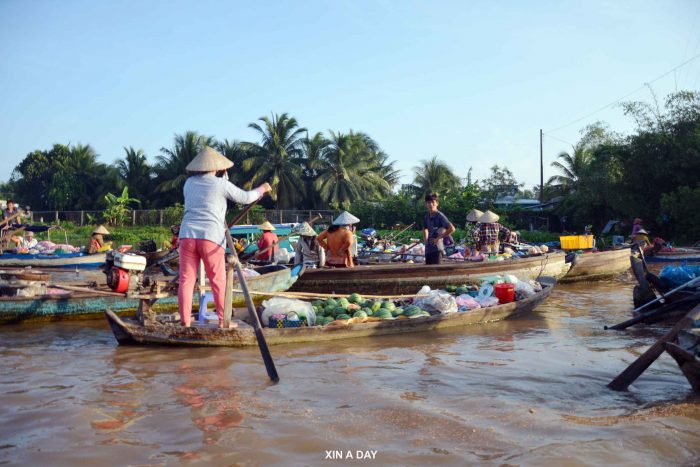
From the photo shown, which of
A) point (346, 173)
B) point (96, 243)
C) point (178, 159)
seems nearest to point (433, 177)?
point (346, 173)

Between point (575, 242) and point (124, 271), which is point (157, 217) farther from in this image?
point (124, 271)

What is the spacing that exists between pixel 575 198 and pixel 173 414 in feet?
75.6

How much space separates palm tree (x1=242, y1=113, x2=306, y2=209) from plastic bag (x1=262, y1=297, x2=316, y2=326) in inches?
960

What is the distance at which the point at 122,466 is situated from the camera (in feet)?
8.94

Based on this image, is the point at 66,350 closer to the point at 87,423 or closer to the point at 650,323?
the point at 87,423

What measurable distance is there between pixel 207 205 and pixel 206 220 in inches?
5.0

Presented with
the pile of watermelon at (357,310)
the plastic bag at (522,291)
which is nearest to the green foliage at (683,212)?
the plastic bag at (522,291)

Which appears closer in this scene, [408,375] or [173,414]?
[173,414]

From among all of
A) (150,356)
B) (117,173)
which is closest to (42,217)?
(117,173)

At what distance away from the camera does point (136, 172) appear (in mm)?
32688

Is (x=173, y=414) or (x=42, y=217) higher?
(x=42, y=217)

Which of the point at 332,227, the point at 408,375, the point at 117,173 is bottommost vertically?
the point at 408,375

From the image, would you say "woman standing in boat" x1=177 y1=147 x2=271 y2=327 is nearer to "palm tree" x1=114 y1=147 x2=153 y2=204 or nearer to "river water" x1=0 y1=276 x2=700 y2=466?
"river water" x1=0 y1=276 x2=700 y2=466

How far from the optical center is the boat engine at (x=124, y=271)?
5477mm
